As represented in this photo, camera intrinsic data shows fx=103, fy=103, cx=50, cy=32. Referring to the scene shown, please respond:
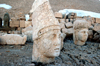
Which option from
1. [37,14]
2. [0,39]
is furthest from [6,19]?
[37,14]

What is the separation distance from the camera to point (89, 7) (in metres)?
30.7

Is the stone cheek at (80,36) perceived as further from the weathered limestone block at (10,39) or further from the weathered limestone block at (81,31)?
the weathered limestone block at (10,39)

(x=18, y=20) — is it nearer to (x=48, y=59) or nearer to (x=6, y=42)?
(x=6, y=42)

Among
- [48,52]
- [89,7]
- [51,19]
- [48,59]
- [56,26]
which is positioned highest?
[89,7]

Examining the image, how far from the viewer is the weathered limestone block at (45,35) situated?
2303 millimetres

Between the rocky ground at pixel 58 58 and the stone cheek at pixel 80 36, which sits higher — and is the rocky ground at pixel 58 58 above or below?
below

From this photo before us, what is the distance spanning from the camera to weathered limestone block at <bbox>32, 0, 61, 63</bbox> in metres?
2.30

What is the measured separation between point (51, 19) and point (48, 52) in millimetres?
754

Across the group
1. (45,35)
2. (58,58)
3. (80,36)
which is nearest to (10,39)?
(58,58)

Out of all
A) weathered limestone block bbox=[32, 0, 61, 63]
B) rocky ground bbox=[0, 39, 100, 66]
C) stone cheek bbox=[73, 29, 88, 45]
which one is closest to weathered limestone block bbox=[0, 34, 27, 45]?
rocky ground bbox=[0, 39, 100, 66]

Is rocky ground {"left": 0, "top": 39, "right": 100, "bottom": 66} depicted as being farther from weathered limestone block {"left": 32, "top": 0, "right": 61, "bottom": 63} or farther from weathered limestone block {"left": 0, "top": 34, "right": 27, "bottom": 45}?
weathered limestone block {"left": 0, "top": 34, "right": 27, "bottom": 45}

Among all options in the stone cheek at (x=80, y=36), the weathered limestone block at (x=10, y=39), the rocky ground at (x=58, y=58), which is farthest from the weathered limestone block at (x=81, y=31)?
the weathered limestone block at (x=10, y=39)

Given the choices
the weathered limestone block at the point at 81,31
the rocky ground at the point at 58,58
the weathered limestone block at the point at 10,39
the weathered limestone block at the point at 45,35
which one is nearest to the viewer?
the weathered limestone block at the point at 45,35

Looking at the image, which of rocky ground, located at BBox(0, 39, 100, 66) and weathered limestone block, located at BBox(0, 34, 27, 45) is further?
weathered limestone block, located at BBox(0, 34, 27, 45)
